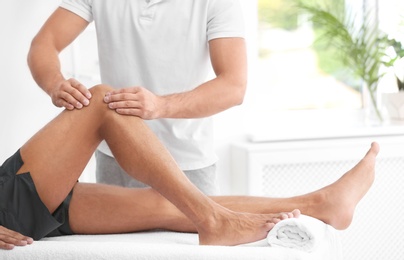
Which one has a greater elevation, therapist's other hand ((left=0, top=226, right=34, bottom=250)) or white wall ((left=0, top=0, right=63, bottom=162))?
white wall ((left=0, top=0, right=63, bottom=162))

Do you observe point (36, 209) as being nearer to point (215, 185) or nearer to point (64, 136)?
point (64, 136)

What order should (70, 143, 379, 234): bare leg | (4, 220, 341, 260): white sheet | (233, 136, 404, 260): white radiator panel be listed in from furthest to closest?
(233, 136, 404, 260): white radiator panel
(70, 143, 379, 234): bare leg
(4, 220, 341, 260): white sheet

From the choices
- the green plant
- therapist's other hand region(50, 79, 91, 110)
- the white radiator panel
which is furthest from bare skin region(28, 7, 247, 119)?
the green plant

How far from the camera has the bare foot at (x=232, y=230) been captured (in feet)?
6.89

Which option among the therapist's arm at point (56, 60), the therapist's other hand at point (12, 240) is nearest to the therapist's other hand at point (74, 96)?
the therapist's arm at point (56, 60)

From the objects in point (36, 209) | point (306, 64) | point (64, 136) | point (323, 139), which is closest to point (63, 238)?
point (36, 209)

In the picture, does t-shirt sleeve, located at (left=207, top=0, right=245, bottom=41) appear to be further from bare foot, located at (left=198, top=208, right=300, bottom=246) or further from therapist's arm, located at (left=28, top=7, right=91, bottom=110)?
bare foot, located at (left=198, top=208, right=300, bottom=246)

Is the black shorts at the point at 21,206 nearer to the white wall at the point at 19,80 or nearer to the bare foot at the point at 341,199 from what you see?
the bare foot at the point at 341,199

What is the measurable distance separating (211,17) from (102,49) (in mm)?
403

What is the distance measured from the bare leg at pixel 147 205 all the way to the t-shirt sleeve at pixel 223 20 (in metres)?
0.58

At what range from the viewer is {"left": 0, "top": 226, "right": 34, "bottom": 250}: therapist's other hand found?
6.42ft

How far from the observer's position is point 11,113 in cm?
338

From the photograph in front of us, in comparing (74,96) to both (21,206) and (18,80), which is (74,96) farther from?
(18,80)

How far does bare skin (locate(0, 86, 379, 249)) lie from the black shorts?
3 centimetres
